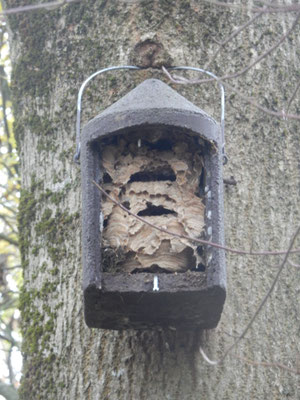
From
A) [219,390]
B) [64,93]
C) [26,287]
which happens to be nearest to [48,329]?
[26,287]

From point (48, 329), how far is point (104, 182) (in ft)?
2.16

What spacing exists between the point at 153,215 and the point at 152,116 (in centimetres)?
36

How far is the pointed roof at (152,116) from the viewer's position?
208 centimetres

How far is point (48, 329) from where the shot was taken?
8.27 feet

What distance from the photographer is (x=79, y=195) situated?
263 cm

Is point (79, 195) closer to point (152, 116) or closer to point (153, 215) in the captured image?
point (153, 215)

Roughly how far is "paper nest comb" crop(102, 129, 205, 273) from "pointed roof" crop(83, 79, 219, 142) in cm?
8

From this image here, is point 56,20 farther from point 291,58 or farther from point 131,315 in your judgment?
point 131,315

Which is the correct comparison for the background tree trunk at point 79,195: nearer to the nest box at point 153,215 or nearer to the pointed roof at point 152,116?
the nest box at point 153,215

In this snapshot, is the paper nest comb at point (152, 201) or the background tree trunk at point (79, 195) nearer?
the paper nest comb at point (152, 201)

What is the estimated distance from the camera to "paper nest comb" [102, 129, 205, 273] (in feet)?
6.90

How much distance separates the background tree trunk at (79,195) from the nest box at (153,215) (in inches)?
7.8

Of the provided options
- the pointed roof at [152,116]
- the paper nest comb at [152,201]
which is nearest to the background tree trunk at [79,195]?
the paper nest comb at [152,201]

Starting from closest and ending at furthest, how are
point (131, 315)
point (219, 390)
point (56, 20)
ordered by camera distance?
point (131, 315), point (219, 390), point (56, 20)
